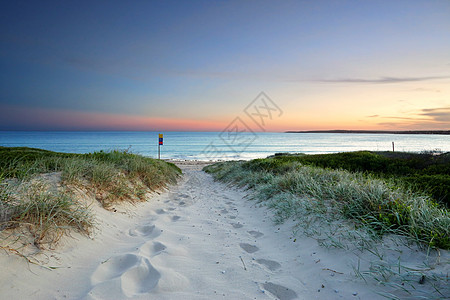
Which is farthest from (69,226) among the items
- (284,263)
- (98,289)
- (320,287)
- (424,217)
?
(424,217)

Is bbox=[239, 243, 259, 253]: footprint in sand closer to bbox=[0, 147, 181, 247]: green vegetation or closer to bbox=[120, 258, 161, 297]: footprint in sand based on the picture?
bbox=[120, 258, 161, 297]: footprint in sand

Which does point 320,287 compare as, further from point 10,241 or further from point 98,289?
point 10,241

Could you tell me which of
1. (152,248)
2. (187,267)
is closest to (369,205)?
(187,267)

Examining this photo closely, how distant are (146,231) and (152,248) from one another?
93 centimetres

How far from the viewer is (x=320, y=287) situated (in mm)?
Result: 2266

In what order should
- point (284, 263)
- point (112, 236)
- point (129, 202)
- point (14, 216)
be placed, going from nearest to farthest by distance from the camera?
point (14, 216) → point (284, 263) → point (112, 236) → point (129, 202)

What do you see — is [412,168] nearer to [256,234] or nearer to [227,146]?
[256,234]

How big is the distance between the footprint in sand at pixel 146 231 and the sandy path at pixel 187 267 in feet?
0.05

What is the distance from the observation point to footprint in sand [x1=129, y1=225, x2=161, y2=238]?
144 inches

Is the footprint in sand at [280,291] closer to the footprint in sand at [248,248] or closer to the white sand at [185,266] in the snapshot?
the white sand at [185,266]

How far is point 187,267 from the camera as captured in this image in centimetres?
260

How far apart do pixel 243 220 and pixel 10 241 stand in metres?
3.62

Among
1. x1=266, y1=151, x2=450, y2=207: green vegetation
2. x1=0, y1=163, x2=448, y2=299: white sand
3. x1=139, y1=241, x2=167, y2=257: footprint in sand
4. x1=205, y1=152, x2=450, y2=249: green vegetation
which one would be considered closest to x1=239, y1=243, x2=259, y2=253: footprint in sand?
x1=0, y1=163, x2=448, y2=299: white sand

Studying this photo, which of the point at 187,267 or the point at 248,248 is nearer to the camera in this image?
the point at 187,267
